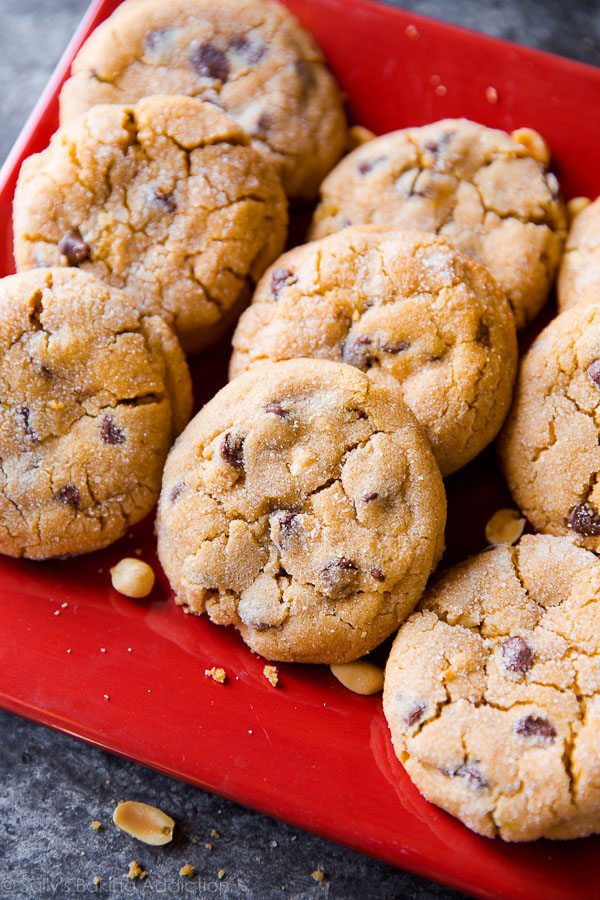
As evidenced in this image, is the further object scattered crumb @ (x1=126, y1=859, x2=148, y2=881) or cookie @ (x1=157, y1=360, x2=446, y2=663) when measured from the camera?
scattered crumb @ (x1=126, y1=859, x2=148, y2=881)

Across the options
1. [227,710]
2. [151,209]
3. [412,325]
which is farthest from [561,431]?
[151,209]

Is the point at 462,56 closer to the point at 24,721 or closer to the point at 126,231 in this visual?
the point at 126,231

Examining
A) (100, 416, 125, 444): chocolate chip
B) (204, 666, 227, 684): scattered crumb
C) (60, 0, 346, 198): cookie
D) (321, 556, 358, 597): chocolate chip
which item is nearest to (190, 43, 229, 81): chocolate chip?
(60, 0, 346, 198): cookie

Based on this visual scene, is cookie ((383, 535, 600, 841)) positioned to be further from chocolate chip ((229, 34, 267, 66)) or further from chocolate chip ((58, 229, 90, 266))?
chocolate chip ((229, 34, 267, 66))

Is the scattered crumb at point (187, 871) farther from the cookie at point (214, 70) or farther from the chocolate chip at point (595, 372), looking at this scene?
the cookie at point (214, 70)

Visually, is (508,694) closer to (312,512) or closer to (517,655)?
(517,655)
